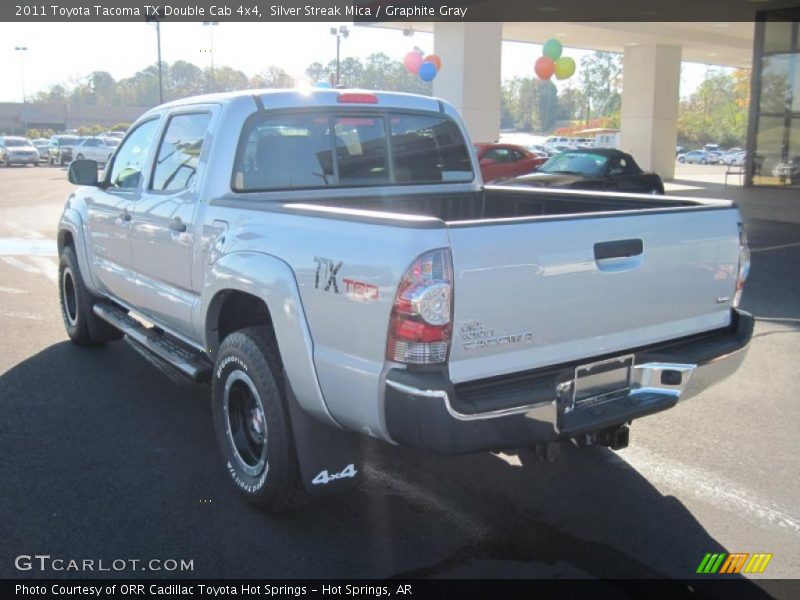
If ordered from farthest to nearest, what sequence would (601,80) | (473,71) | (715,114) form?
(601,80), (715,114), (473,71)

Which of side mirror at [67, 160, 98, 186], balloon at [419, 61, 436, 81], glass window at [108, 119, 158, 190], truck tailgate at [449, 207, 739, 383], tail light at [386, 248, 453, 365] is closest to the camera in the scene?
tail light at [386, 248, 453, 365]

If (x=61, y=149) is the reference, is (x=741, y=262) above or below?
below

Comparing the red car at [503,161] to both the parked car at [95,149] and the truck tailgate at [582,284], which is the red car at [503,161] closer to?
the truck tailgate at [582,284]

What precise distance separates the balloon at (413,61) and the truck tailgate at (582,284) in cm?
2222

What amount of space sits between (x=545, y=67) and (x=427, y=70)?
3.81m

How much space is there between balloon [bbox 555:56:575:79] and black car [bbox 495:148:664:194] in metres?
8.31

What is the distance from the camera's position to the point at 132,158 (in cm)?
581

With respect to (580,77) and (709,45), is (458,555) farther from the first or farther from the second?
(580,77)

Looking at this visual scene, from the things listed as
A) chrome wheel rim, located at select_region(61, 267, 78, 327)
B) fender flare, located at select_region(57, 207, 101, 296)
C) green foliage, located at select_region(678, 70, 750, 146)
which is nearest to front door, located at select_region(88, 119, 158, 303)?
fender flare, located at select_region(57, 207, 101, 296)

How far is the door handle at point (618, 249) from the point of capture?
3.37 meters

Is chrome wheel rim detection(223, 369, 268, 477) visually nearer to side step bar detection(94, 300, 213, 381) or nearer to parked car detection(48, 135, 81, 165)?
side step bar detection(94, 300, 213, 381)

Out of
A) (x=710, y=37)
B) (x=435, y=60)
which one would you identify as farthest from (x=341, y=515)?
(x=710, y=37)

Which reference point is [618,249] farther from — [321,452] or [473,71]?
[473,71]

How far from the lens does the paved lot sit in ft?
11.5
